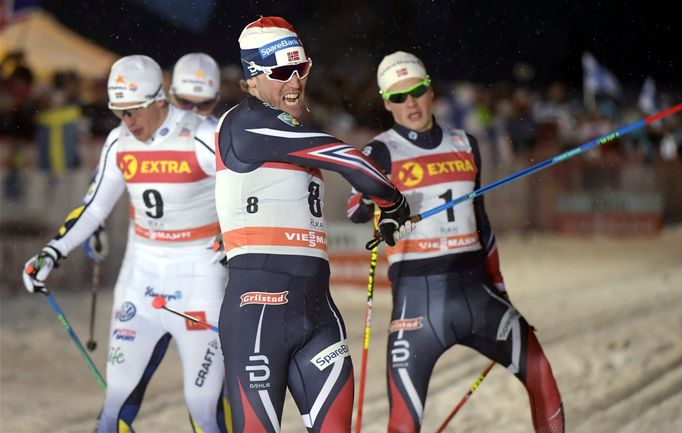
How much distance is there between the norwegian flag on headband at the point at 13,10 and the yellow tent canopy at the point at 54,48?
0.99 m

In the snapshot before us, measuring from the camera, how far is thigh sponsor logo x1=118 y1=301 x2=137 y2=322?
546 cm

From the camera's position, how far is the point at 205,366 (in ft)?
17.2

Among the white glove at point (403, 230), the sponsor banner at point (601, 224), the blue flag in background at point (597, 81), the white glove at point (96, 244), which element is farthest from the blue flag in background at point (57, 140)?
the blue flag in background at point (597, 81)

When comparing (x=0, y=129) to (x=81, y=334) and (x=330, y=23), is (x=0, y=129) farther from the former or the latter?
(x=330, y=23)

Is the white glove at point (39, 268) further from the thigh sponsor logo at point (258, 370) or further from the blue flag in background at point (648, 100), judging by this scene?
the blue flag in background at point (648, 100)

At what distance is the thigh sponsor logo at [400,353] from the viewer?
5.14 m

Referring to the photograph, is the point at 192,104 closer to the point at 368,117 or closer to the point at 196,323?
the point at 196,323

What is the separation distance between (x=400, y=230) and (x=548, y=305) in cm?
765

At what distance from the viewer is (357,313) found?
38.8 feet

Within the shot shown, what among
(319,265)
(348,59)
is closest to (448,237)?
(319,265)

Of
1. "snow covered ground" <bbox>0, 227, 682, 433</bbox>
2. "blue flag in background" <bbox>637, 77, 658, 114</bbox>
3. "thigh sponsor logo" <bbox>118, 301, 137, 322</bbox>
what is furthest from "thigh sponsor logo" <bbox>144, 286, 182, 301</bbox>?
"blue flag in background" <bbox>637, 77, 658, 114</bbox>

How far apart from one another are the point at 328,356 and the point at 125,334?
1722 mm

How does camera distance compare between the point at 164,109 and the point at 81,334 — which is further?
the point at 81,334

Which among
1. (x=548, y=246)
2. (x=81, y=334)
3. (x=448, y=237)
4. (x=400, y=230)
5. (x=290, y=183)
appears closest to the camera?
(x=290, y=183)
